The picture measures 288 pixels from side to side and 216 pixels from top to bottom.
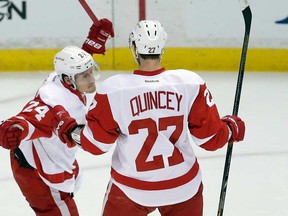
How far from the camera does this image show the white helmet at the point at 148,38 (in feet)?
6.13

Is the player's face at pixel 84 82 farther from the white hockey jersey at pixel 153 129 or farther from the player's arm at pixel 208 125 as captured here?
the player's arm at pixel 208 125

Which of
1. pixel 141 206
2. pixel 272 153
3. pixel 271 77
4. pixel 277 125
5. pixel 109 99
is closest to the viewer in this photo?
pixel 109 99

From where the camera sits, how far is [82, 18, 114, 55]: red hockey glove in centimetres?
271

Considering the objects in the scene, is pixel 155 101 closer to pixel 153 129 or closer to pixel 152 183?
pixel 153 129

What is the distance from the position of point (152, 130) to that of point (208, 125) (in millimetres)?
155

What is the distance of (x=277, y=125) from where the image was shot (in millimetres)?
4152

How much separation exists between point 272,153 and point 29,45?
2403 millimetres

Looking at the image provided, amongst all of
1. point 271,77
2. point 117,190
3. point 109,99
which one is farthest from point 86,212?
point 271,77

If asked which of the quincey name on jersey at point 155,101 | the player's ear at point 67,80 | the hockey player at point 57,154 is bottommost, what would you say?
the hockey player at point 57,154

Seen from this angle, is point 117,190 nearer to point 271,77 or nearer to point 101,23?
point 101,23

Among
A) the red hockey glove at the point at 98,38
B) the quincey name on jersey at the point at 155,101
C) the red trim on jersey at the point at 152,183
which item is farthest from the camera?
the red hockey glove at the point at 98,38

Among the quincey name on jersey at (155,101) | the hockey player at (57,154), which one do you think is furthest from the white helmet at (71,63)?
the quincey name on jersey at (155,101)

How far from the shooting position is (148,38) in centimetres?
187

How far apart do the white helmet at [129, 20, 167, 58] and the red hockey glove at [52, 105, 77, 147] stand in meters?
0.29
